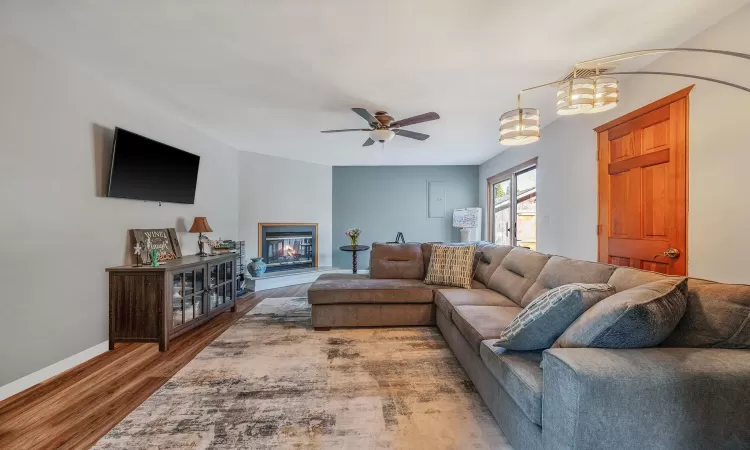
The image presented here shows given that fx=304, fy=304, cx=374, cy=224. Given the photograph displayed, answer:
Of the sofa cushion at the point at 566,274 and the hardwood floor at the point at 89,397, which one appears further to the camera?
the sofa cushion at the point at 566,274

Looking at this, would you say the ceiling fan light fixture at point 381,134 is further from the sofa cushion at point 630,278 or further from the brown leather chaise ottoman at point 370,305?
the sofa cushion at point 630,278

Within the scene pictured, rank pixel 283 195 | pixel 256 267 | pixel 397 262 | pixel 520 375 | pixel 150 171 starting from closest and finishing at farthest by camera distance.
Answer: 1. pixel 520 375
2. pixel 150 171
3. pixel 397 262
4. pixel 256 267
5. pixel 283 195

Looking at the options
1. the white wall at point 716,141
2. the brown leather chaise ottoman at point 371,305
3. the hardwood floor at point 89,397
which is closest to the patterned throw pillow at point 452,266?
the brown leather chaise ottoman at point 371,305

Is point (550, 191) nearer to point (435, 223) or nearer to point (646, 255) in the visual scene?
point (646, 255)

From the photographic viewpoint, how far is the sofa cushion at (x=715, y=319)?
3.94 ft

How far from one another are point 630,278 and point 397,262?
240 cm

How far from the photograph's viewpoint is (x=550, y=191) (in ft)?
13.1

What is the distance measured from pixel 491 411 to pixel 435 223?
5.14 metres

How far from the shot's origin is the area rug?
156 cm

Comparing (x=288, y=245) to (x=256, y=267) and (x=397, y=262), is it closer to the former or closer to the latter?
(x=256, y=267)

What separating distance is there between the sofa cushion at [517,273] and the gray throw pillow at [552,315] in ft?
2.85

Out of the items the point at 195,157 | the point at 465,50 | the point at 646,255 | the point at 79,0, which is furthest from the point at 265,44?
the point at 646,255

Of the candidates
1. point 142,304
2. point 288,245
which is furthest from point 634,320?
point 288,245

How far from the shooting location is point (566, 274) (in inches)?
82.1
